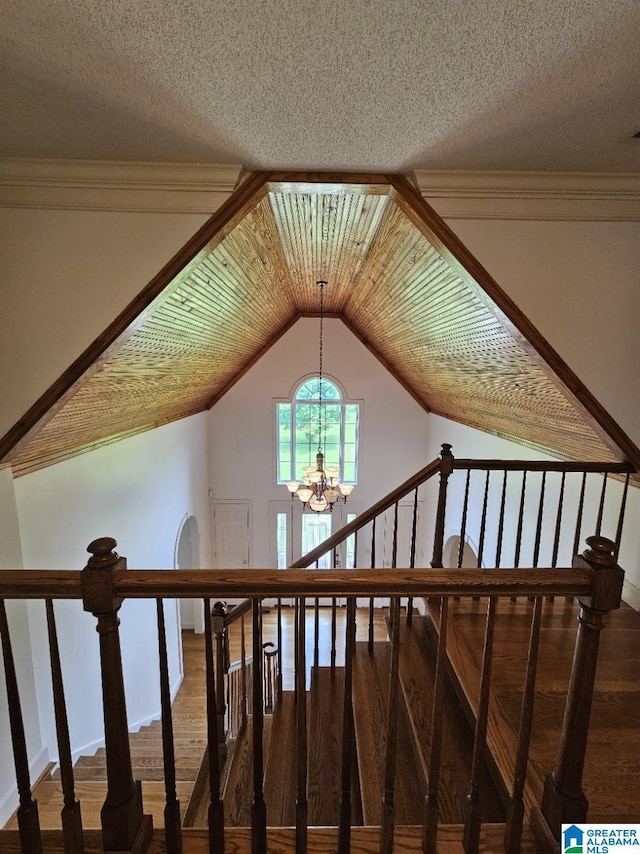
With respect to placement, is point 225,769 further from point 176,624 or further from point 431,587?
point 176,624

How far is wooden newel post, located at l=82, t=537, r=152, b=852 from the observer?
3.12ft

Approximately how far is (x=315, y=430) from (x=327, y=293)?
2.36 metres

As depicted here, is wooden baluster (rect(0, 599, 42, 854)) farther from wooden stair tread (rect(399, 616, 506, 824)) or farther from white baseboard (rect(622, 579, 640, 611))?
white baseboard (rect(622, 579, 640, 611))

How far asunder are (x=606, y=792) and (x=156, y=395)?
12.1ft

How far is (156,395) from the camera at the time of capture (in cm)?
373

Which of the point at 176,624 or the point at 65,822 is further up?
the point at 65,822

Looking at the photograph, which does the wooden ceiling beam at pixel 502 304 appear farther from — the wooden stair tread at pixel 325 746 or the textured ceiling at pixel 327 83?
the wooden stair tread at pixel 325 746

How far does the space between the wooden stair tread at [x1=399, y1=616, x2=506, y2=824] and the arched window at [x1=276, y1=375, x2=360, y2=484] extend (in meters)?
4.15

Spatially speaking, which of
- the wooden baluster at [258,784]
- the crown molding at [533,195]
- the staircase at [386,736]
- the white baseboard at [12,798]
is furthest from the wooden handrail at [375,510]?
the white baseboard at [12,798]

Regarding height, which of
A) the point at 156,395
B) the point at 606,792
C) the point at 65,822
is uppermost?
the point at 156,395

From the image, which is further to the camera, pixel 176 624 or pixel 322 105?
pixel 176 624

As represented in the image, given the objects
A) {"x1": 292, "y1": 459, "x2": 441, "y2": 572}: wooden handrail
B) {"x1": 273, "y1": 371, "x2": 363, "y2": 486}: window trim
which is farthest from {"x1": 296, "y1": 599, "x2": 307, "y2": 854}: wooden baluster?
{"x1": 273, "y1": 371, "x2": 363, "y2": 486}: window trim

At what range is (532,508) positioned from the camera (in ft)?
11.6

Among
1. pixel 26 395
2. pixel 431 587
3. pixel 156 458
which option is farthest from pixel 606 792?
pixel 156 458
